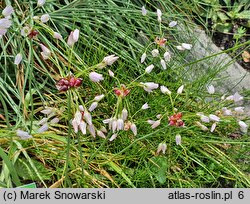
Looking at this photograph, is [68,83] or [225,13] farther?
[225,13]

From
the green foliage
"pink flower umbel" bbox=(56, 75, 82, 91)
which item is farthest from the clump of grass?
"pink flower umbel" bbox=(56, 75, 82, 91)

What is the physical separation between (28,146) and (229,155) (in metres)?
0.83

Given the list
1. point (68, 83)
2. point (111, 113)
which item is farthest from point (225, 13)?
point (68, 83)

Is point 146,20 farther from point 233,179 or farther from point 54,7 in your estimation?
point 233,179

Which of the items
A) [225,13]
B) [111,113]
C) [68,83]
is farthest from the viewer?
[225,13]

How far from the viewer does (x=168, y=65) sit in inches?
86.6

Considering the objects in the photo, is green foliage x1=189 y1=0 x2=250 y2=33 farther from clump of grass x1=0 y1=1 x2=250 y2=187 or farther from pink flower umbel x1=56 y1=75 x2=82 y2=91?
pink flower umbel x1=56 y1=75 x2=82 y2=91

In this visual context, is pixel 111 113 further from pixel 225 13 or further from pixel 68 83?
pixel 225 13

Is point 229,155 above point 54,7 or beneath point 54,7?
beneath

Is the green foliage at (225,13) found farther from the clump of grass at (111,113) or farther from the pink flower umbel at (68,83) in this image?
the pink flower umbel at (68,83)

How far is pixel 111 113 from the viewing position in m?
2.07

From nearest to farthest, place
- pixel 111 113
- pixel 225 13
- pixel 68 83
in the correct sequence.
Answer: pixel 68 83
pixel 111 113
pixel 225 13
